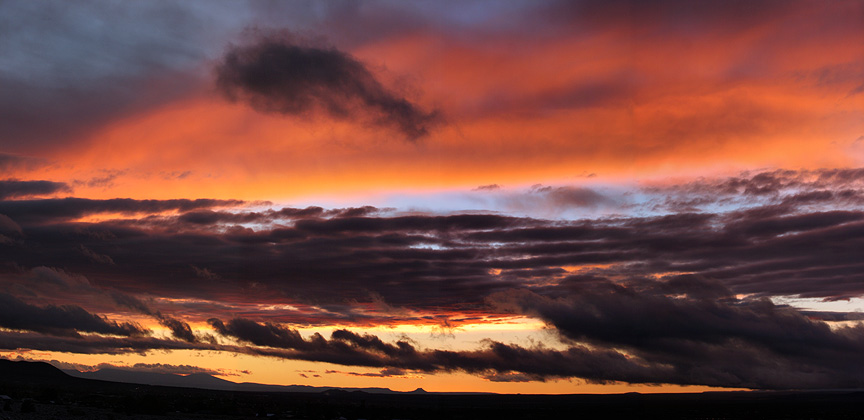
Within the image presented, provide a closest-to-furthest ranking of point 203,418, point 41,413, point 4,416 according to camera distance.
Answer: point 4,416 → point 41,413 → point 203,418

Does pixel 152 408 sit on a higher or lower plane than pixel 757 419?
higher

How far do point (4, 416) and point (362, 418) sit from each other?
72087 mm

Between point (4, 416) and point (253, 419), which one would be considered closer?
point (4, 416)

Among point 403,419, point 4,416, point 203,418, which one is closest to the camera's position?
point 4,416

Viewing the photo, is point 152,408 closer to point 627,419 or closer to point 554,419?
point 554,419

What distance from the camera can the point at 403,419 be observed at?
452 feet

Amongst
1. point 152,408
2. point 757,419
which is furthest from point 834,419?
point 152,408

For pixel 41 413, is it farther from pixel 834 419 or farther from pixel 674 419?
pixel 834 419

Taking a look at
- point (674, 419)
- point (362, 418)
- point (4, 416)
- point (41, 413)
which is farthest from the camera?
point (674, 419)

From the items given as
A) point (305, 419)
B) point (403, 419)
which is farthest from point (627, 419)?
point (305, 419)

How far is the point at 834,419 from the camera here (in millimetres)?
183500

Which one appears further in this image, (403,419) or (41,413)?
(403,419)

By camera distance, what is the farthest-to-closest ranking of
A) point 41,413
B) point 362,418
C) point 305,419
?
point 362,418, point 305,419, point 41,413

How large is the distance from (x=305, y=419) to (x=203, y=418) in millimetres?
23955
